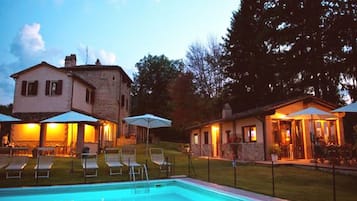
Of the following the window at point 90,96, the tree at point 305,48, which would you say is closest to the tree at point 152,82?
the window at point 90,96

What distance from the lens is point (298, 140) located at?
17359 mm

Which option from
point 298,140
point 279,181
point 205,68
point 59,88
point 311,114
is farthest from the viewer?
point 205,68

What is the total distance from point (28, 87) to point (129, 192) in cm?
1847

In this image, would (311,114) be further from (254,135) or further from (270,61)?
(270,61)

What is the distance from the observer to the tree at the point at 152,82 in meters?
46.0

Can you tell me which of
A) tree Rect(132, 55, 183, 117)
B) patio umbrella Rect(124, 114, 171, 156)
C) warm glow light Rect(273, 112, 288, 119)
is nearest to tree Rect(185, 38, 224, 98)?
tree Rect(132, 55, 183, 117)

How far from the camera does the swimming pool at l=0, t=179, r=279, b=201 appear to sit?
8367mm

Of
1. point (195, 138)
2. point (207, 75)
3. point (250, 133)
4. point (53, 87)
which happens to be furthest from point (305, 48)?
point (53, 87)

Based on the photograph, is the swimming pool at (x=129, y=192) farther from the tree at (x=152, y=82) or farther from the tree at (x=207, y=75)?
the tree at (x=152, y=82)

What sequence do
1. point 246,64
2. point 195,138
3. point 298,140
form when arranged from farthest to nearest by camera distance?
point 246,64 → point 195,138 → point 298,140

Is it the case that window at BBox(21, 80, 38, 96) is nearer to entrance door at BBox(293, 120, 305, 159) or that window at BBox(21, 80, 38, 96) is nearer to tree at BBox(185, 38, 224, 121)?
tree at BBox(185, 38, 224, 121)

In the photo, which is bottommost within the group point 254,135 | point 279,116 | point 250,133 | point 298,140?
point 298,140

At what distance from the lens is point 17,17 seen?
1201cm

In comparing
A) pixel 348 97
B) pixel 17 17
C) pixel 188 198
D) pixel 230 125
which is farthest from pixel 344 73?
pixel 17 17
